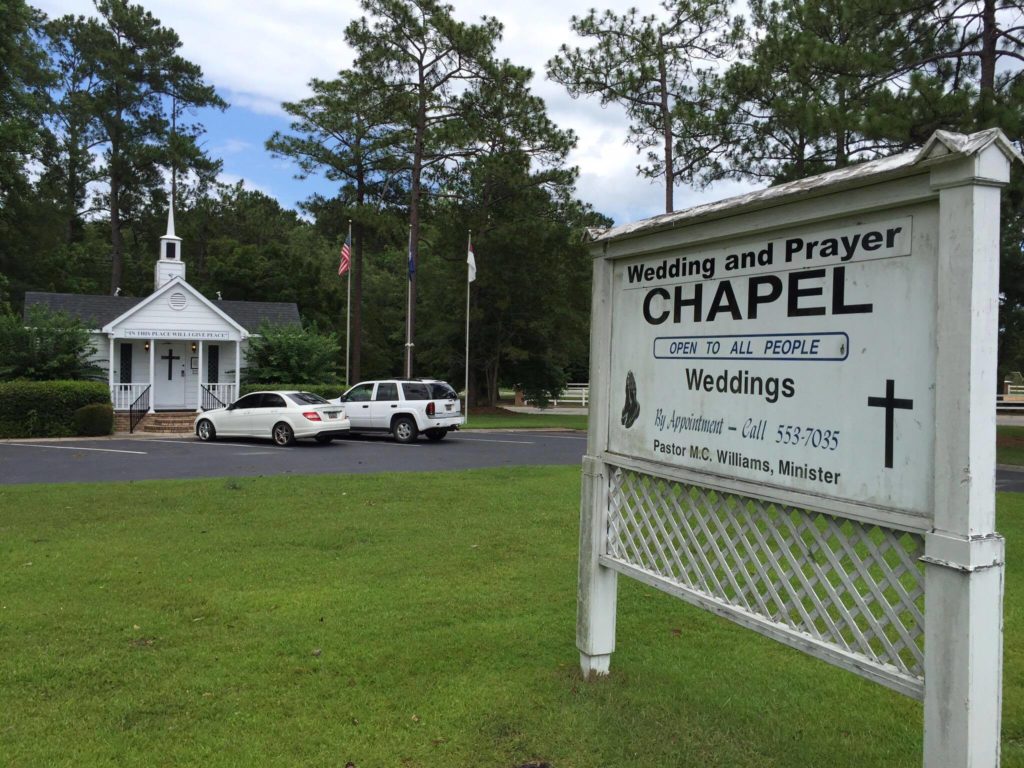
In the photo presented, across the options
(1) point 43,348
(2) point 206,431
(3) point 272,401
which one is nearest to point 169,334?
(1) point 43,348

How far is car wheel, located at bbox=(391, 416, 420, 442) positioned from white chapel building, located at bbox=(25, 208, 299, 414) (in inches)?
388

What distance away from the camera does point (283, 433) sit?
19.6 metres

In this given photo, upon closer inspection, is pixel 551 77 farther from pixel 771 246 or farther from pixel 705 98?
pixel 771 246

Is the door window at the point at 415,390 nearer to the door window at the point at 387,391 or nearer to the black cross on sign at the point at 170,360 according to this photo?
the door window at the point at 387,391

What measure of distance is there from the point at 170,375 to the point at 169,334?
1980mm

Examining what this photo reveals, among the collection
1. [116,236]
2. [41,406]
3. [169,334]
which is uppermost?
[116,236]

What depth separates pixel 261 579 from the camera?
6.50m

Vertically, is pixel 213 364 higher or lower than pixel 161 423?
higher

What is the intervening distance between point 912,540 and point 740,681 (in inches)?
78.7

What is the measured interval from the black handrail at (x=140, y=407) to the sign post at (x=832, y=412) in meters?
23.2

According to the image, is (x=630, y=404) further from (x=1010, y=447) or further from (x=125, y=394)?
(x=125, y=394)

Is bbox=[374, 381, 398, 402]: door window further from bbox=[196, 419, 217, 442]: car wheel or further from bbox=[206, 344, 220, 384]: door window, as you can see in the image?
bbox=[206, 344, 220, 384]: door window

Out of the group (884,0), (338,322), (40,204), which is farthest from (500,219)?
(40,204)

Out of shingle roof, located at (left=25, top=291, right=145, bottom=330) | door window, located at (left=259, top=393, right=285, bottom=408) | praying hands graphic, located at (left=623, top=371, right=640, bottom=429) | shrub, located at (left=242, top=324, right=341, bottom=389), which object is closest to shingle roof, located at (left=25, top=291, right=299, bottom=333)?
shingle roof, located at (left=25, top=291, right=145, bottom=330)
